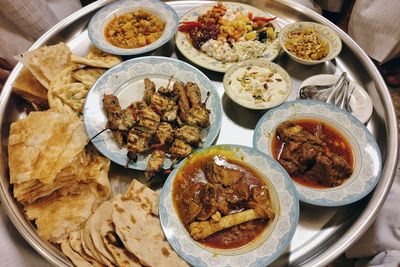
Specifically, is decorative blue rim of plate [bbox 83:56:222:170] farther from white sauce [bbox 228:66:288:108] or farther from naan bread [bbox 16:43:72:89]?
naan bread [bbox 16:43:72:89]

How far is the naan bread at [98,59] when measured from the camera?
3121 millimetres

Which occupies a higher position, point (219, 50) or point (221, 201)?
point (219, 50)

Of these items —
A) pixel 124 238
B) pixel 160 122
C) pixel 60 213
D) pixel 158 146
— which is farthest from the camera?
pixel 160 122

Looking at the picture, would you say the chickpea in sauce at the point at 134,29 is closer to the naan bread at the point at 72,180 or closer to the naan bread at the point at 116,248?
the naan bread at the point at 72,180

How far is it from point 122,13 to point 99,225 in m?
2.29

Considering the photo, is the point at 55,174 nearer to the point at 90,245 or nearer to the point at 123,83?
the point at 90,245

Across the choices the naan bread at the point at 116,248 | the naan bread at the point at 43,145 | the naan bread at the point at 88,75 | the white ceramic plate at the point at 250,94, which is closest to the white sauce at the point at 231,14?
the white ceramic plate at the point at 250,94

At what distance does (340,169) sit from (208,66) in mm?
1505

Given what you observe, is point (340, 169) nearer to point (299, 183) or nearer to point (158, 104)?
point (299, 183)

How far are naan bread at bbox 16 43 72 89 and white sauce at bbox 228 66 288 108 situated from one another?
1.57m

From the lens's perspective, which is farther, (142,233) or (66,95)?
(66,95)

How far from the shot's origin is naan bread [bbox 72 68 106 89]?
3.10m

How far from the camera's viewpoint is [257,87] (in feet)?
10.1

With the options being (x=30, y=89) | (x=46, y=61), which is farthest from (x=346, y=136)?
(x=30, y=89)
